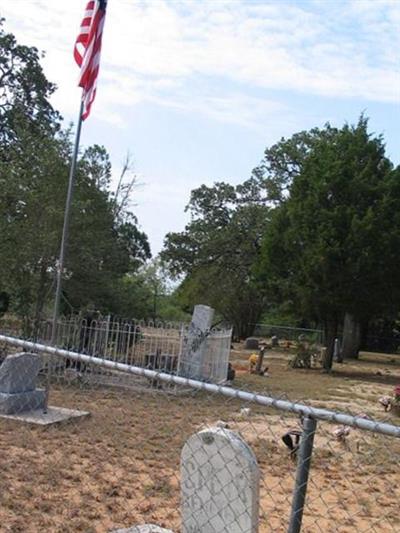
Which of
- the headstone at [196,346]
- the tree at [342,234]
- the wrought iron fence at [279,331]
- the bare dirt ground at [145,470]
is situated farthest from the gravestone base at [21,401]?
the wrought iron fence at [279,331]

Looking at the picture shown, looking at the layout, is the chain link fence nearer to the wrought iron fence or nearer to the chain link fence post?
the chain link fence post

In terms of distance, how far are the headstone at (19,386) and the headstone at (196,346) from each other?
5.20 m

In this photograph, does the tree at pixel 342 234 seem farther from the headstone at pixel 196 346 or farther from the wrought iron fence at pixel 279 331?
the wrought iron fence at pixel 279 331

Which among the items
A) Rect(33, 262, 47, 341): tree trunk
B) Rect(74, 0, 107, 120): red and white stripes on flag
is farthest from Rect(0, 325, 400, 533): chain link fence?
Rect(74, 0, 107, 120): red and white stripes on flag

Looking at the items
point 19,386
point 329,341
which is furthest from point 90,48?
point 329,341

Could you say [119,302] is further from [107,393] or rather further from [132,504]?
[132,504]

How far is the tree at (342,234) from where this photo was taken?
2250 centimetres

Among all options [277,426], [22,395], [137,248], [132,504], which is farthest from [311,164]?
[137,248]

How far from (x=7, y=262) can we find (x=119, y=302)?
4.80m

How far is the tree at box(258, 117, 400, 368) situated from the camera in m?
22.5

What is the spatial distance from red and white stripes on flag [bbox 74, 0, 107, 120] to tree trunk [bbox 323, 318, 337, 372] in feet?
53.4

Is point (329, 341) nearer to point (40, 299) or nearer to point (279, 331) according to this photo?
point (40, 299)

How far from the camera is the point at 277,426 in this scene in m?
10.4

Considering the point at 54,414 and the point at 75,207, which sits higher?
the point at 75,207
